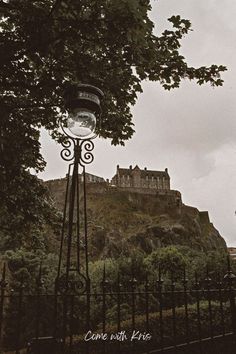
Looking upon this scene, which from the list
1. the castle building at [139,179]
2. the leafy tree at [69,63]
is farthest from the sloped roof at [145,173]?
the leafy tree at [69,63]

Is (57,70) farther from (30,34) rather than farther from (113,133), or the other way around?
(113,133)

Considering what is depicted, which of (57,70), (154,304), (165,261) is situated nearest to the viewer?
(57,70)

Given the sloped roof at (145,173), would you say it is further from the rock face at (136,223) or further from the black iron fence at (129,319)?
the black iron fence at (129,319)

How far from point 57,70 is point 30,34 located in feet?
1.96

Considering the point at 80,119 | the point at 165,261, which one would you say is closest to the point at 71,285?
the point at 80,119

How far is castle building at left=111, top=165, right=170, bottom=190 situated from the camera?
71.9 meters

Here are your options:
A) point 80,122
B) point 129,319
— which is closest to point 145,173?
point 129,319

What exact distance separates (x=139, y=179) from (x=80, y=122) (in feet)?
228

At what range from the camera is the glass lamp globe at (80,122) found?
3242 millimetres

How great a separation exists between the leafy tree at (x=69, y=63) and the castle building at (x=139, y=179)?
2585 inches

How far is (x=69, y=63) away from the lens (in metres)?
4.27

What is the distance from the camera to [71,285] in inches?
123

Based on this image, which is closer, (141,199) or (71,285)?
(71,285)

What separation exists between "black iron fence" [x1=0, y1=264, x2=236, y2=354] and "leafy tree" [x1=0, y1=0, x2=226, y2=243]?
222 cm
